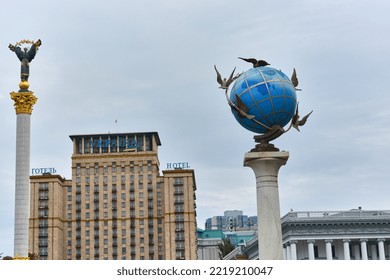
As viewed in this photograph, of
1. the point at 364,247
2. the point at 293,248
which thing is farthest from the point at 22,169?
the point at 364,247

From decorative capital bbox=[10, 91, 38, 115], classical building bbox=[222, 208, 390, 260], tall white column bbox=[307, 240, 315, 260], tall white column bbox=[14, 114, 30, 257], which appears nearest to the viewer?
tall white column bbox=[14, 114, 30, 257]

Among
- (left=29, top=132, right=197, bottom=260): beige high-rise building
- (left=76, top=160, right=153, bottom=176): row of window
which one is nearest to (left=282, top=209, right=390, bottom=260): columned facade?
(left=29, top=132, right=197, bottom=260): beige high-rise building

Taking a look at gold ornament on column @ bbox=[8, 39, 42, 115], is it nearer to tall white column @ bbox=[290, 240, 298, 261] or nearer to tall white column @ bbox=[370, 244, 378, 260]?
tall white column @ bbox=[290, 240, 298, 261]

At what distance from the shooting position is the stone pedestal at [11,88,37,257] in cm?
4734

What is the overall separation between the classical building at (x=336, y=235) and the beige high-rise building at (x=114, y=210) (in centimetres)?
7535

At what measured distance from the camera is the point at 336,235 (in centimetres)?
6512

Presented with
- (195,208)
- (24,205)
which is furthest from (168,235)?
(24,205)

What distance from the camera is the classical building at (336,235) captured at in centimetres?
6462

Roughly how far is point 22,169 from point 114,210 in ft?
316

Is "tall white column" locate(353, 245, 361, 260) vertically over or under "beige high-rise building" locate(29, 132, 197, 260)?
under

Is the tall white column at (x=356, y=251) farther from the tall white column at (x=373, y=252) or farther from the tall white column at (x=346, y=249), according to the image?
the tall white column at (x=346, y=249)

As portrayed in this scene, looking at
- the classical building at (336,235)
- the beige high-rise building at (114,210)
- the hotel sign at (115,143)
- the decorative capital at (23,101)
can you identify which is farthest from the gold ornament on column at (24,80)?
the hotel sign at (115,143)
